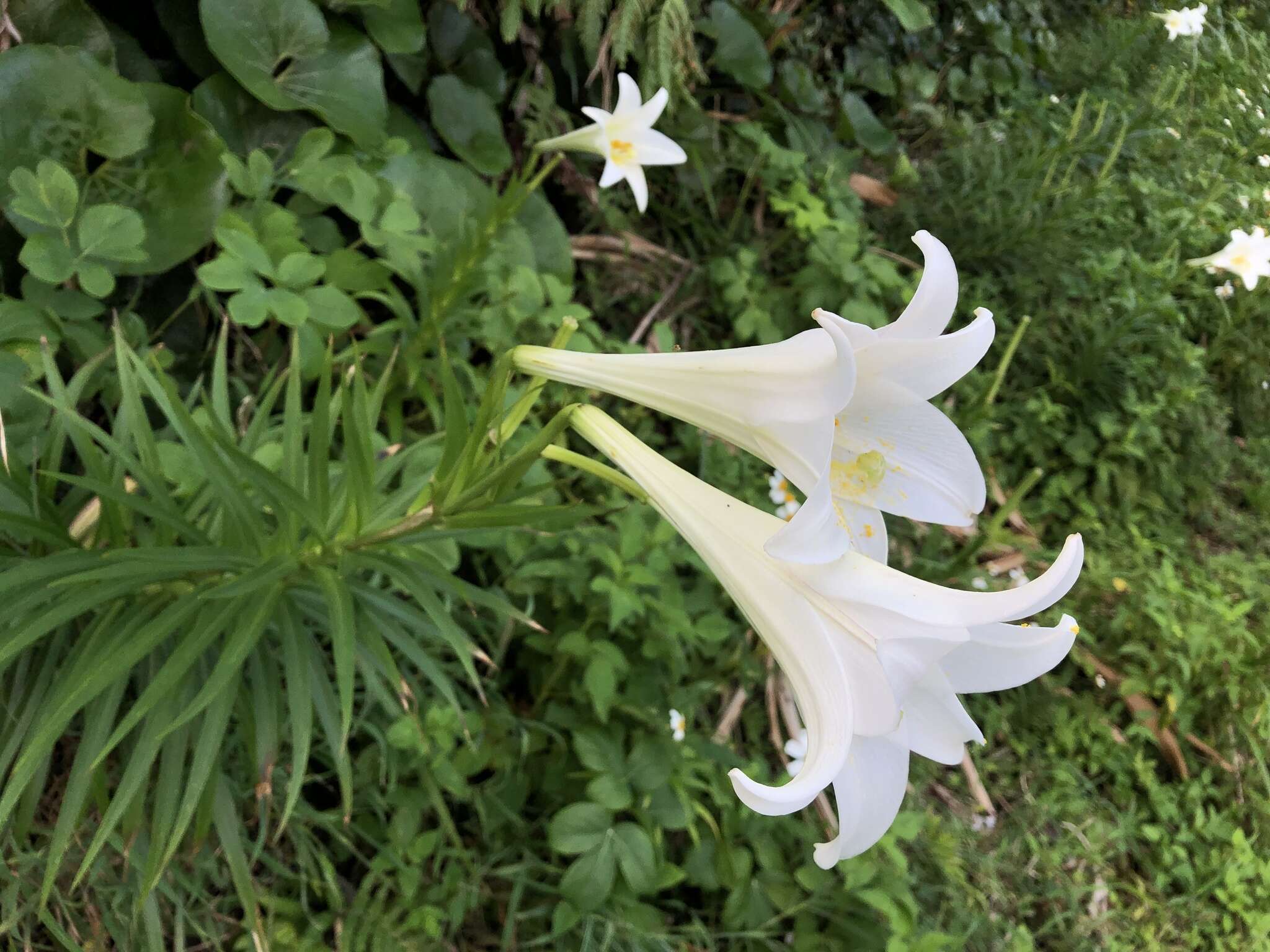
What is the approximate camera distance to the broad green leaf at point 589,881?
121 centimetres

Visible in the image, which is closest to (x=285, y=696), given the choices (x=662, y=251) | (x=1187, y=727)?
(x=662, y=251)

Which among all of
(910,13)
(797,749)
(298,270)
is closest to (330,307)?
(298,270)

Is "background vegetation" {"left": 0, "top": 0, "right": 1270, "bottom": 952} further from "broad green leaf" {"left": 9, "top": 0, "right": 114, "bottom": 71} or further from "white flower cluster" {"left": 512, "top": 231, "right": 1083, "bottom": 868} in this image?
"white flower cluster" {"left": 512, "top": 231, "right": 1083, "bottom": 868}

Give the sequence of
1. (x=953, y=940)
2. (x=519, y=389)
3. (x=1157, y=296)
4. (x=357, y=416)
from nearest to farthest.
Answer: (x=357, y=416)
(x=953, y=940)
(x=519, y=389)
(x=1157, y=296)

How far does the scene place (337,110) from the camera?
1.41m

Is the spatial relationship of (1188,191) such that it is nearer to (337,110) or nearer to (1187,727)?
(1187,727)

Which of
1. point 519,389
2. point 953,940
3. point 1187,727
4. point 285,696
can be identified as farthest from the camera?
point 1187,727

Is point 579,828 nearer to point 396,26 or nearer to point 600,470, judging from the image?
point 600,470

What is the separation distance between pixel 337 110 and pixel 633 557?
97 centimetres

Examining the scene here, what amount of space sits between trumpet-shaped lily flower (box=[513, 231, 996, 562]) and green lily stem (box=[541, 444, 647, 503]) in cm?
7

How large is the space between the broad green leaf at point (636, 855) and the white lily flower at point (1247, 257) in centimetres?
212

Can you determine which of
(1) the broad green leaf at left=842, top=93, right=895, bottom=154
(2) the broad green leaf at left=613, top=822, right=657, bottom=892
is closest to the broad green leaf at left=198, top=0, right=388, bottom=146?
(2) the broad green leaf at left=613, top=822, right=657, bottom=892

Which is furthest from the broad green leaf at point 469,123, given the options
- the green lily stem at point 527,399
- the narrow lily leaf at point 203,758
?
the narrow lily leaf at point 203,758

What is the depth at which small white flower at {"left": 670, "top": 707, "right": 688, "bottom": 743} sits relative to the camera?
1378mm
